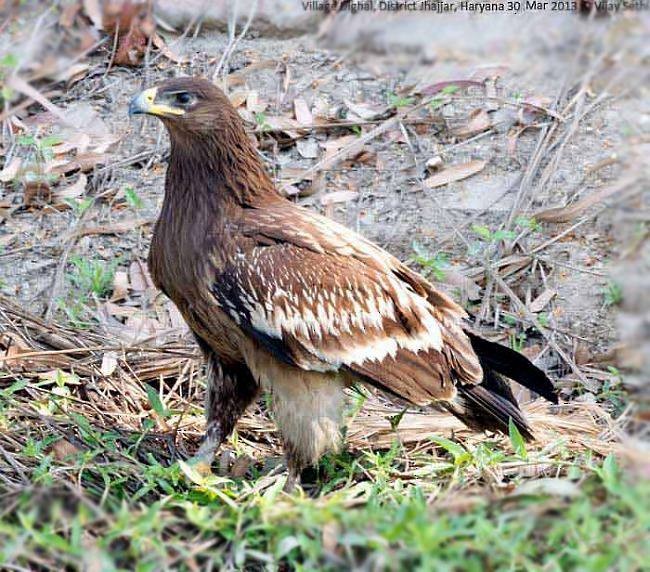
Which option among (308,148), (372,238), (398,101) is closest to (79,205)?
(308,148)

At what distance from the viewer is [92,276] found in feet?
19.6

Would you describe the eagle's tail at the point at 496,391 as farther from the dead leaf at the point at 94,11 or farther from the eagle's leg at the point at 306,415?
the dead leaf at the point at 94,11

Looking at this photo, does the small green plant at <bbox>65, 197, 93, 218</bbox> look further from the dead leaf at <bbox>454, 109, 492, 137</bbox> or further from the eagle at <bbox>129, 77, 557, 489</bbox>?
the dead leaf at <bbox>454, 109, 492, 137</bbox>

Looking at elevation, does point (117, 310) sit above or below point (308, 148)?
below

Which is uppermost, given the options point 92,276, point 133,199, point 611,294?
point 133,199

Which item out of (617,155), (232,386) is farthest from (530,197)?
(232,386)

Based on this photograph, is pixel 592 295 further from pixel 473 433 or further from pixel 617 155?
pixel 473 433

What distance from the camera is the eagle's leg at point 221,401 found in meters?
4.66

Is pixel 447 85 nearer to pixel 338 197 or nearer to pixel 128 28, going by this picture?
pixel 338 197

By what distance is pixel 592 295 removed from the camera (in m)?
5.93

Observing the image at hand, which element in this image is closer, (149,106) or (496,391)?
(149,106)

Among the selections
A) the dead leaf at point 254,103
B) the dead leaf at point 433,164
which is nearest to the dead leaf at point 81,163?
the dead leaf at point 254,103

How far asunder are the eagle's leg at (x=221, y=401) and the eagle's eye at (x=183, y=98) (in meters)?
1.00

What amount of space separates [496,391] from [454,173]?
1.98 meters
